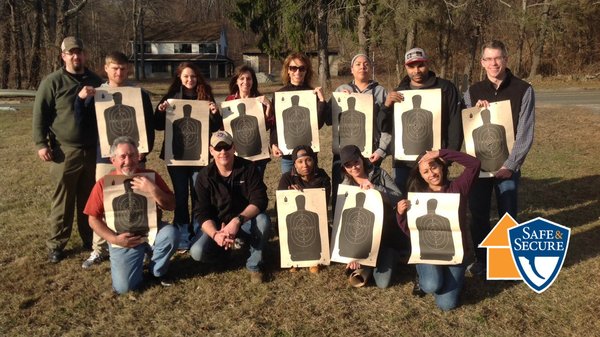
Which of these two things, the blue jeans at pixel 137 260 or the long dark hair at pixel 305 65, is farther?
the long dark hair at pixel 305 65

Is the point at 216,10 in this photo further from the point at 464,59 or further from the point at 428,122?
the point at 428,122

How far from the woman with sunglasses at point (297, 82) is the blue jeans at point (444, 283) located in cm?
184

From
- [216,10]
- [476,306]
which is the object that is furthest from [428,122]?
[216,10]

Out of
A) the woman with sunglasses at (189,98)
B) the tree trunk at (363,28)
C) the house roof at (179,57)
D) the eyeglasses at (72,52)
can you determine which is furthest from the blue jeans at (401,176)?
the house roof at (179,57)

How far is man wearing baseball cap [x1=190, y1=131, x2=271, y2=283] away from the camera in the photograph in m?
4.44

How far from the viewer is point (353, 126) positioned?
15.6 feet

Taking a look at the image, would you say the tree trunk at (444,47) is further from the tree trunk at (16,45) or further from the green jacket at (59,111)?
the tree trunk at (16,45)

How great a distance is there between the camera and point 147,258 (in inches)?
194

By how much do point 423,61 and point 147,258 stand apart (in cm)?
337

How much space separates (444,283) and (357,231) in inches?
33.3

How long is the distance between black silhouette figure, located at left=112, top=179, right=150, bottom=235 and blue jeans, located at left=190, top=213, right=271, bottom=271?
54cm

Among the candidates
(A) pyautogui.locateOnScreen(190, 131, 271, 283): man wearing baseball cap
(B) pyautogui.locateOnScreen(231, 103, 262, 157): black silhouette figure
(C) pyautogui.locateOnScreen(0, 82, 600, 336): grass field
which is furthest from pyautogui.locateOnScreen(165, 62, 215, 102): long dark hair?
(C) pyautogui.locateOnScreen(0, 82, 600, 336): grass field

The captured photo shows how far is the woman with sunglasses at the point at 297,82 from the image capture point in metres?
4.82

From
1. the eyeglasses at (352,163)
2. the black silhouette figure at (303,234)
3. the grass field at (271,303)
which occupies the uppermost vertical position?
the eyeglasses at (352,163)
